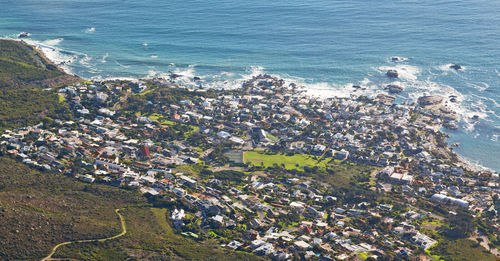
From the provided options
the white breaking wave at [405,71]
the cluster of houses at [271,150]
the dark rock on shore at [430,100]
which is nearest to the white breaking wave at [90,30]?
the cluster of houses at [271,150]

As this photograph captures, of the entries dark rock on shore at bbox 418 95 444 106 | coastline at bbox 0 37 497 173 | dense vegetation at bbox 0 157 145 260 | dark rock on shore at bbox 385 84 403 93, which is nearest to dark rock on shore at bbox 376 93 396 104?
coastline at bbox 0 37 497 173

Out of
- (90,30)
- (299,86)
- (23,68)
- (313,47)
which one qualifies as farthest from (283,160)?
(90,30)

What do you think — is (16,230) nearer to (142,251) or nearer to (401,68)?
(142,251)

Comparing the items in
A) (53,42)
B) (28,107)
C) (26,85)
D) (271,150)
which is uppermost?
(53,42)

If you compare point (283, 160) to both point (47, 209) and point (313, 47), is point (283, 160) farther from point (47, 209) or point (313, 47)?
point (313, 47)

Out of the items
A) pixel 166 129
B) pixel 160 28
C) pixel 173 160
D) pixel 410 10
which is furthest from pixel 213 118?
pixel 410 10

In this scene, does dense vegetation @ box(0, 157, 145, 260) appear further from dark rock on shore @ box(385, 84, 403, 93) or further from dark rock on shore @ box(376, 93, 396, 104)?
dark rock on shore @ box(385, 84, 403, 93)
